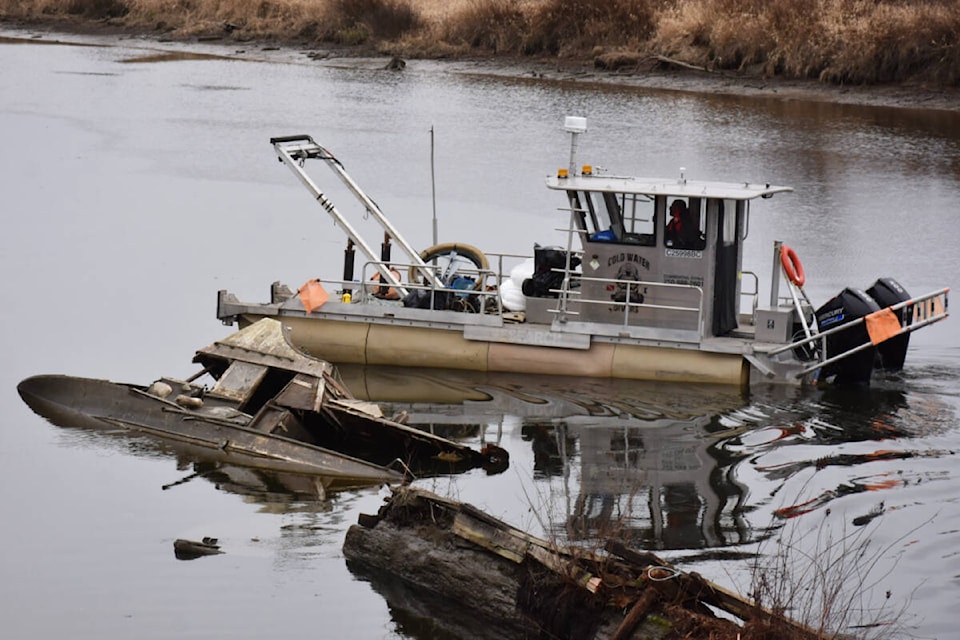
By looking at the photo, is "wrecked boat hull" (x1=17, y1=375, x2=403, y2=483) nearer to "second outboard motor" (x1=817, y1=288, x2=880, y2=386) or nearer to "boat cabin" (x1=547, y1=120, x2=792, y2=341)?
"boat cabin" (x1=547, y1=120, x2=792, y2=341)

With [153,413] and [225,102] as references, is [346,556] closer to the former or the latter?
[153,413]

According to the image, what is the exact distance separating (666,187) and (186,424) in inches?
265

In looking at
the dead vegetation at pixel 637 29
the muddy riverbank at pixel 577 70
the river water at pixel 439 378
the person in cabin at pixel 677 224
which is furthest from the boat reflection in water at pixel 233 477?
the dead vegetation at pixel 637 29

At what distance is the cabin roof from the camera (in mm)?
18234

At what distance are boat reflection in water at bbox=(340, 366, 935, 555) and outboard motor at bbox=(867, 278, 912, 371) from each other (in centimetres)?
61

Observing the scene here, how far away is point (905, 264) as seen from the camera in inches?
1032

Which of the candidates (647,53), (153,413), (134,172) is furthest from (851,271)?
(647,53)

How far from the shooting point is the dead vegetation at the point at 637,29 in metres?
43.1

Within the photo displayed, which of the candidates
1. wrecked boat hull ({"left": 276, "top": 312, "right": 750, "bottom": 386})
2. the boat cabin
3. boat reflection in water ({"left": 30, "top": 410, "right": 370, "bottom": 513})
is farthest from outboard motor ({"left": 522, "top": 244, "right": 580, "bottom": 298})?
boat reflection in water ({"left": 30, "top": 410, "right": 370, "bottom": 513})

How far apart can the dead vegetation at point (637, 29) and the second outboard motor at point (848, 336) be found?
26418mm

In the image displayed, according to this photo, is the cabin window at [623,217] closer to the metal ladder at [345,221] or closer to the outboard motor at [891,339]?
the metal ladder at [345,221]

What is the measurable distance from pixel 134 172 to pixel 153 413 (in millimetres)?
18324

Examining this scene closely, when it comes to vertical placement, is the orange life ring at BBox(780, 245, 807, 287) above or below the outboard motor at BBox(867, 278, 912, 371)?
above

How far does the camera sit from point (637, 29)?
48.8m
